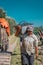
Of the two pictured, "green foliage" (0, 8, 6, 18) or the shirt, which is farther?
"green foliage" (0, 8, 6, 18)

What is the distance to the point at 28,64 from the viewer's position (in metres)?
12.1

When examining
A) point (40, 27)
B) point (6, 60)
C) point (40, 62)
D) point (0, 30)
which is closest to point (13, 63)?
point (6, 60)

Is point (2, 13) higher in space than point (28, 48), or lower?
higher

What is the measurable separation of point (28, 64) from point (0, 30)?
346 inches

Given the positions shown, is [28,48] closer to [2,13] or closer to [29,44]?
[29,44]

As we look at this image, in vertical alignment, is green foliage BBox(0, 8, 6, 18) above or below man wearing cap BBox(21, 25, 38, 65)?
above

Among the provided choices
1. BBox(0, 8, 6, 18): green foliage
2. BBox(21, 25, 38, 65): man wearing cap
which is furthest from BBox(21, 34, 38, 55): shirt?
BBox(0, 8, 6, 18): green foliage

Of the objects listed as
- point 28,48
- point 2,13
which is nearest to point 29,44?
point 28,48

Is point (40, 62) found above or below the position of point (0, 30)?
below

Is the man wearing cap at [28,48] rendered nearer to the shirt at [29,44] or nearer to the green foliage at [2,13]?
the shirt at [29,44]

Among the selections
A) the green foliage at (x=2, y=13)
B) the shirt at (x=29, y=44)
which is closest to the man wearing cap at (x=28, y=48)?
the shirt at (x=29, y=44)

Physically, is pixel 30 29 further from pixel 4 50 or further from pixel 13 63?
pixel 4 50

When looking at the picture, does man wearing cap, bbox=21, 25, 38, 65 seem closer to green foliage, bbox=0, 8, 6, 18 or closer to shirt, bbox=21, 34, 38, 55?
shirt, bbox=21, 34, 38, 55

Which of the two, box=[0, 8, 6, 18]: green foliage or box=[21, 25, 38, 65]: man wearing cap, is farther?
box=[0, 8, 6, 18]: green foliage
